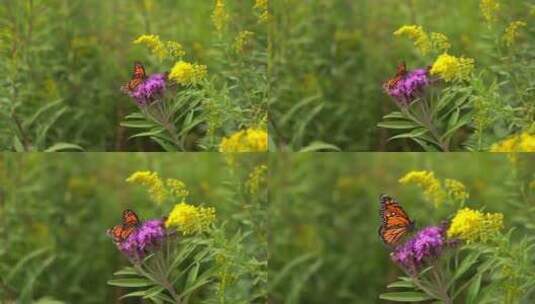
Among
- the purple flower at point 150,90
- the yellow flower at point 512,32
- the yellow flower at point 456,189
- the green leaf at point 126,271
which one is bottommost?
the green leaf at point 126,271

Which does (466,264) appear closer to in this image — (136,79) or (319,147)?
(319,147)

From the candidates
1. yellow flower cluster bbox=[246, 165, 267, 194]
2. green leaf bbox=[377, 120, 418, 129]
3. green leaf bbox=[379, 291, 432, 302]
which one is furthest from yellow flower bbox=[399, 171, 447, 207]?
yellow flower cluster bbox=[246, 165, 267, 194]

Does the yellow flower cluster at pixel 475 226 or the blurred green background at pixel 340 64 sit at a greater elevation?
the blurred green background at pixel 340 64

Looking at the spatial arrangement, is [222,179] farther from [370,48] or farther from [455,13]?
[455,13]

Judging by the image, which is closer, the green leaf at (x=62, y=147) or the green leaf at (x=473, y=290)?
the green leaf at (x=473, y=290)

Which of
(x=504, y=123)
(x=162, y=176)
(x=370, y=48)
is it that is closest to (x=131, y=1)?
(x=162, y=176)

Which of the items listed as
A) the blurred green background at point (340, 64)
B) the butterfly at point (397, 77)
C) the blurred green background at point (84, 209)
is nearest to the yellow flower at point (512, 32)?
the blurred green background at point (340, 64)

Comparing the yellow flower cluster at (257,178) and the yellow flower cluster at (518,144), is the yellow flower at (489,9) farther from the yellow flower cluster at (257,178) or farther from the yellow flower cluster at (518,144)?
the yellow flower cluster at (257,178)

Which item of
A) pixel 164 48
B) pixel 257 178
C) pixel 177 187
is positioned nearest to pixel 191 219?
pixel 177 187
